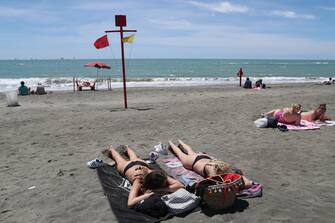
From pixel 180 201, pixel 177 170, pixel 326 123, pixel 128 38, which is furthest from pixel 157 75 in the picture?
pixel 180 201

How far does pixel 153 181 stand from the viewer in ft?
15.0

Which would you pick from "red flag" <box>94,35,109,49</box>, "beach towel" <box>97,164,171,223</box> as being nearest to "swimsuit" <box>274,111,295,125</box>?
"beach towel" <box>97,164,171,223</box>

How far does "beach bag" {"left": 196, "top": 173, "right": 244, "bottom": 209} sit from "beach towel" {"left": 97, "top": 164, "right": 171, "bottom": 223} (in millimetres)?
502

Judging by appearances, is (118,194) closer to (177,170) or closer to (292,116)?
(177,170)

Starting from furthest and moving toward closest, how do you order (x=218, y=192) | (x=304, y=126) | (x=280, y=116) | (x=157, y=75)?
1. (x=157, y=75)
2. (x=280, y=116)
3. (x=304, y=126)
4. (x=218, y=192)

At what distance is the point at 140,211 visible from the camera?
422cm

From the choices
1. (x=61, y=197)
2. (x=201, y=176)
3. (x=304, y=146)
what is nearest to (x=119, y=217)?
(x=61, y=197)

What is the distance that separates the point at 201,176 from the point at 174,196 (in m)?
1.06

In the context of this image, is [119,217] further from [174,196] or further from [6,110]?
[6,110]

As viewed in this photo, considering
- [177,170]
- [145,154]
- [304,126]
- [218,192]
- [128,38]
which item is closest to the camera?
[218,192]

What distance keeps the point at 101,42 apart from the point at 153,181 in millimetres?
8120

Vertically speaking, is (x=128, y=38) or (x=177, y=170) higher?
(x=128, y=38)

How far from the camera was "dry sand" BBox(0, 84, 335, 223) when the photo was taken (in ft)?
14.4

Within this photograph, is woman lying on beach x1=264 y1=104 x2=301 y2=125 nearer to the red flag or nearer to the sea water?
the red flag
